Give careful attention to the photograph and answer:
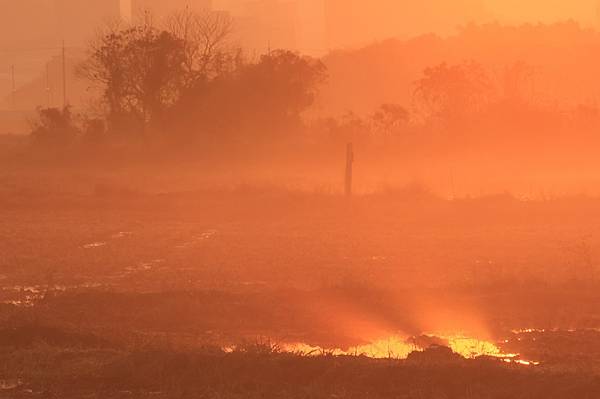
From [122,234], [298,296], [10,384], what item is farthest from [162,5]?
[10,384]

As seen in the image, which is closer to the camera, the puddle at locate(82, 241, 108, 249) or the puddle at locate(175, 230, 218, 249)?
the puddle at locate(82, 241, 108, 249)

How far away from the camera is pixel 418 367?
30.7 ft

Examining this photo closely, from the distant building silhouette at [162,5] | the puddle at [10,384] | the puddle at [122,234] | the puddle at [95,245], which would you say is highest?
the distant building silhouette at [162,5]

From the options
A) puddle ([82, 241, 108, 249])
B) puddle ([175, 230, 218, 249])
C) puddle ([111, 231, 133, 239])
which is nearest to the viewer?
puddle ([82, 241, 108, 249])

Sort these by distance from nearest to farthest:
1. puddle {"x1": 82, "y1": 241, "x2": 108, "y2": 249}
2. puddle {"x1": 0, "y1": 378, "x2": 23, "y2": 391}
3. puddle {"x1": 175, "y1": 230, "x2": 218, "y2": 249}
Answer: puddle {"x1": 0, "y1": 378, "x2": 23, "y2": 391}
puddle {"x1": 82, "y1": 241, "x2": 108, "y2": 249}
puddle {"x1": 175, "y1": 230, "x2": 218, "y2": 249}

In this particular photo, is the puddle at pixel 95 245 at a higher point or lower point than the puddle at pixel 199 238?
higher

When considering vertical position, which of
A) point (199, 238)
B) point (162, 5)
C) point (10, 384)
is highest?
point (162, 5)

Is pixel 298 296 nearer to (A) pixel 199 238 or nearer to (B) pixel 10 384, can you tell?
(B) pixel 10 384

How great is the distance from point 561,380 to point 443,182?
76.5 feet


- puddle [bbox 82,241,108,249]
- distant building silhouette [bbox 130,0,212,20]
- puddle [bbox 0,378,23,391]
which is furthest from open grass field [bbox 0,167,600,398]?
distant building silhouette [bbox 130,0,212,20]

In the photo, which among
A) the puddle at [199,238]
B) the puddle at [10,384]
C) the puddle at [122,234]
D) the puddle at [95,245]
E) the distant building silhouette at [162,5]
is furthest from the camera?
the distant building silhouette at [162,5]

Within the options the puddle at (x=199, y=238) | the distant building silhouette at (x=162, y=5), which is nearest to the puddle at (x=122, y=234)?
the puddle at (x=199, y=238)

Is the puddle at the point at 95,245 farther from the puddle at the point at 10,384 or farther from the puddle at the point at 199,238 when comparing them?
the puddle at the point at 10,384

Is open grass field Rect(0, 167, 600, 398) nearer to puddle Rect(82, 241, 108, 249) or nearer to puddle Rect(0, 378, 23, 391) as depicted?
puddle Rect(0, 378, 23, 391)
